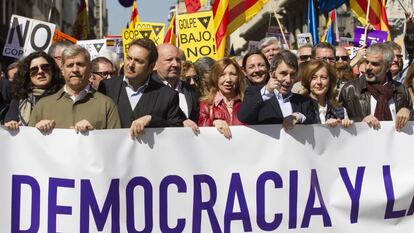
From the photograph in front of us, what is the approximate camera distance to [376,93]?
6500 millimetres

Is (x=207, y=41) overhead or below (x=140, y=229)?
overhead

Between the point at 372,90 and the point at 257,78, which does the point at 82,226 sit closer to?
the point at 257,78

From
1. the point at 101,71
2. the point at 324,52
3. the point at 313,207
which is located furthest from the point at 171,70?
the point at 324,52

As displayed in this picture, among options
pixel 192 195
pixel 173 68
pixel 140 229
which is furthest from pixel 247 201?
pixel 173 68

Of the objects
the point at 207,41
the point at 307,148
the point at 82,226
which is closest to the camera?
the point at 82,226

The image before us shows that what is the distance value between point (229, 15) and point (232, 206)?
586 centimetres

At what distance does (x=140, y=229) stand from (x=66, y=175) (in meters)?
0.55

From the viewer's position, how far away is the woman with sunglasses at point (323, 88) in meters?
6.28

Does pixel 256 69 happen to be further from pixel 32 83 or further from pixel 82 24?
pixel 82 24

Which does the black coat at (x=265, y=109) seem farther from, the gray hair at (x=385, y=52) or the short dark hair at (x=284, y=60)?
the gray hair at (x=385, y=52)

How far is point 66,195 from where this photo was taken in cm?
532

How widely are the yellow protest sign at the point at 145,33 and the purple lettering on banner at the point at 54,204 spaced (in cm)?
615

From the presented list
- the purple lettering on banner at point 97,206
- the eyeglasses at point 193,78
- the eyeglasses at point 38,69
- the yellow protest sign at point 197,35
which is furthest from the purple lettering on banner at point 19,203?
the yellow protest sign at point 197,35

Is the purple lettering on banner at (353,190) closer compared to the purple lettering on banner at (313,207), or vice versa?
the purple lettering on banner at (313,207)
